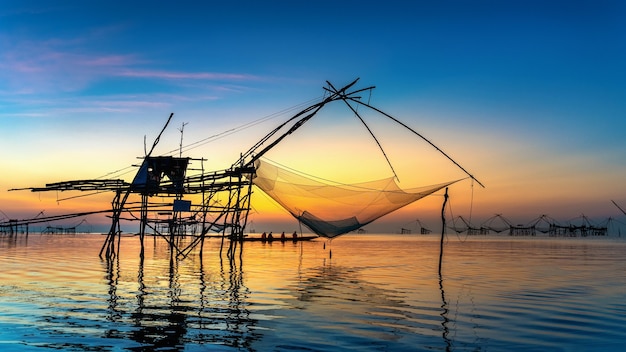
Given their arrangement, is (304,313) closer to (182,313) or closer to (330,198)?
(182,313)

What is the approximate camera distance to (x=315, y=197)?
844 inches

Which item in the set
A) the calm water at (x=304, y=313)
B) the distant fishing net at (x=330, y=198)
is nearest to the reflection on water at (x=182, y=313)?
the calm water at (x=304, y=313)

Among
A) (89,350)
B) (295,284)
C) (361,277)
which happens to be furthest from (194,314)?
(361,277)

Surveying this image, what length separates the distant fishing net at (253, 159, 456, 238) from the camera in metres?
19.8

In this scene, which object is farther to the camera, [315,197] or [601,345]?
[315,197]

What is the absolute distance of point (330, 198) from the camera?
2128cm

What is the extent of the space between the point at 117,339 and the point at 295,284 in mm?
8966

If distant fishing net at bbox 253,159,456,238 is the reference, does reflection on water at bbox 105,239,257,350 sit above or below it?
below

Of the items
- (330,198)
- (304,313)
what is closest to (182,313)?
(304,313)

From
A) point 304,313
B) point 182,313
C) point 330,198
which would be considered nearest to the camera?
point 182,313

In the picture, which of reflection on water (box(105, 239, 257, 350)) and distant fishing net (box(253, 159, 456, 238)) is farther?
distant fishing net (box(253, 159, 456, 238))

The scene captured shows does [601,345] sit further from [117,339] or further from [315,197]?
[315,197]

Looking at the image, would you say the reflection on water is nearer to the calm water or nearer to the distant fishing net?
the calm water

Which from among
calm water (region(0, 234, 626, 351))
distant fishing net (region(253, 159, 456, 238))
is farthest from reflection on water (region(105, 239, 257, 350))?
distant fishing net (region(253, 159, 456, 238))
